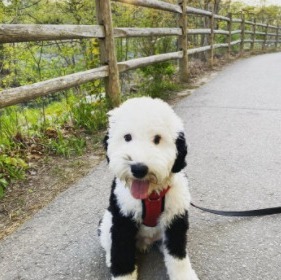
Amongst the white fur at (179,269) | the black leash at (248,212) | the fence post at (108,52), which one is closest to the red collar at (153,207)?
the white fur at (179,269)

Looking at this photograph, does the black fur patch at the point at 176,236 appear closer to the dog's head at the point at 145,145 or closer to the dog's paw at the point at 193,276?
the dog's paw at the point at 193,276

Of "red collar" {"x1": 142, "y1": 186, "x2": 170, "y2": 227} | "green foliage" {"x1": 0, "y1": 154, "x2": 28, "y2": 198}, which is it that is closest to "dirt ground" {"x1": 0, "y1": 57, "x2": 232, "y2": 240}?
→ "green foliage" {"x1": 0, "y1": 154, "x2": 28, "y2": 198}

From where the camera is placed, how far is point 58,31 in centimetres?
395

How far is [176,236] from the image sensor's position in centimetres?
202

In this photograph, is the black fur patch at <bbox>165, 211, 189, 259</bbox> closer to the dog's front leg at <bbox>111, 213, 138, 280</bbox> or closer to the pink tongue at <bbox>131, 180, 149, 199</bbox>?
the dog's front leg at <bbox>111, 213, 138, 280</bbox>

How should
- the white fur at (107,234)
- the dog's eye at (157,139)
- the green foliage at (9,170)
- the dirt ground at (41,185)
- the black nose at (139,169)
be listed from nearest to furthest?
1. the black nose at (139,169)
2. the dog's eye at (157,139)
3. the white fur at (107,234)
4. the dirt ground at (41,185)
5. the green foliage at (9,170)

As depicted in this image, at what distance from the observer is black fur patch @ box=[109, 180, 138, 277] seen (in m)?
1.97

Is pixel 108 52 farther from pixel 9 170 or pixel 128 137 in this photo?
pixel 128 137

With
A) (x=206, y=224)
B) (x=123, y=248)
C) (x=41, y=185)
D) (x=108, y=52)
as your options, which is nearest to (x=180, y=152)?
(x=123, y=248)

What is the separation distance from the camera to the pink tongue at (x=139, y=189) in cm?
183

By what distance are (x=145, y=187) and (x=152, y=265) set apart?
62 centimetres

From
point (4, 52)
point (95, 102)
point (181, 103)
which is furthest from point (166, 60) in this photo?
point (4, 52)

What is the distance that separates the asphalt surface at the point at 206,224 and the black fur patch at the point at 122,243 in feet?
0.52

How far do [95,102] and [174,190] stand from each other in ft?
10.1
